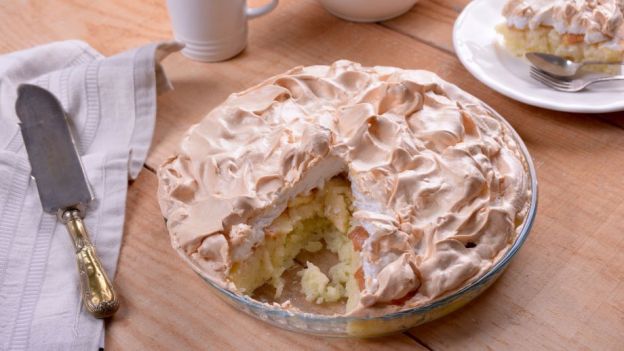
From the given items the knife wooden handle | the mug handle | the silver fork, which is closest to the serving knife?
the knife wooden handle

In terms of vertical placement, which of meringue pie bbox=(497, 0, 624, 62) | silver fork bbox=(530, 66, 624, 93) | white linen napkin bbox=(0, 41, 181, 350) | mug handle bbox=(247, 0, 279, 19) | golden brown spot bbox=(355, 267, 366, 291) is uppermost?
meringue pie bbox=(497, 0, 624, 62)

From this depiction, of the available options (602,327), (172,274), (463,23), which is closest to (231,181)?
Result: (172,274)

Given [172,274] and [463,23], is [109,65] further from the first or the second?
[463,23]

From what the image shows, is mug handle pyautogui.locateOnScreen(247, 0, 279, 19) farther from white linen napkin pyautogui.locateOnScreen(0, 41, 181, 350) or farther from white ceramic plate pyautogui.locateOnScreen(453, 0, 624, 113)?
white ceramic plate pyautogui.locateOnScreen(453, 0, 624, 113)

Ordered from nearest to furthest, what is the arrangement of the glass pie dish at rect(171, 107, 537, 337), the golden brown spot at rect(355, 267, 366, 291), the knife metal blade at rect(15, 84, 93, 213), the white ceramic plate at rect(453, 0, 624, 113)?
the glass pie dish at rect(171, 107, 537, 337)
the golden brown spot at rect(355, 267, 366, 291)
the knife metal blade at rect(15, 84, 93, 213)
the white ceramic plate at rect(453, 0, 624, 113)

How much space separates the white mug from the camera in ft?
6.92

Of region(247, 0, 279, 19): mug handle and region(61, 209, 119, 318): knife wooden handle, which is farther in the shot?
region(247, 0, 279, 19): mug handle

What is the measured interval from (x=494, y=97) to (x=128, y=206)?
99cm

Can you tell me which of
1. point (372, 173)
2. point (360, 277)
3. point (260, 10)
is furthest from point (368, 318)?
point (260, 10)

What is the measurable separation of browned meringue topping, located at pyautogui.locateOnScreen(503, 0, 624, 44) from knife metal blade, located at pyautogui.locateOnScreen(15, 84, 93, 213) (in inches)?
47.4

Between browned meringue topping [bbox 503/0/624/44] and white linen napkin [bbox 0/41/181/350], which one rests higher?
browned meringue topping [bbox 503/0/624/44]

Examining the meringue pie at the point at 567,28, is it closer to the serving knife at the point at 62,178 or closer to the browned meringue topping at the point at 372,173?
the browned meringue topping at the point at 372,173

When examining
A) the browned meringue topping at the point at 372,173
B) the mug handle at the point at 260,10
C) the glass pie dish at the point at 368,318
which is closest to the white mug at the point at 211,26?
the mug handle at the point at 260,10

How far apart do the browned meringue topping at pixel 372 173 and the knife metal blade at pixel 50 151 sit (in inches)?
9.2
